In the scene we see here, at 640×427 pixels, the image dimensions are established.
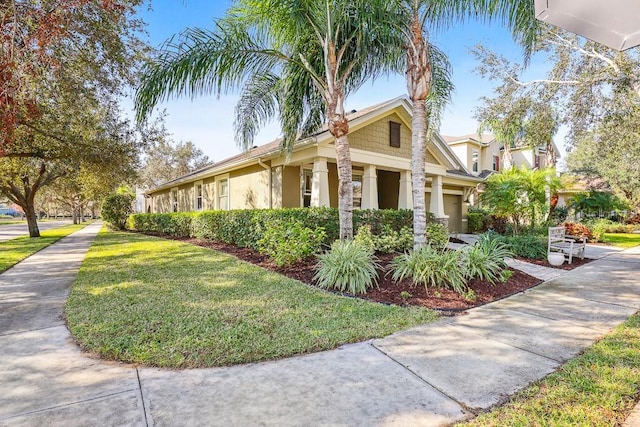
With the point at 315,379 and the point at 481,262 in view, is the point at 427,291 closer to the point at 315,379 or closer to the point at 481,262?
the point at 481,262

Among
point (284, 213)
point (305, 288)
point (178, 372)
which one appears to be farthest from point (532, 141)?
point (178, 372)

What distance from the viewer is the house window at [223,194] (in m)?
15.8

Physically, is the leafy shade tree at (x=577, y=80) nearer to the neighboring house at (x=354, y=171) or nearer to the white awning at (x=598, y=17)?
the neighboring house at (x=354, y=171)

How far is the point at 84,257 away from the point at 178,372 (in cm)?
968

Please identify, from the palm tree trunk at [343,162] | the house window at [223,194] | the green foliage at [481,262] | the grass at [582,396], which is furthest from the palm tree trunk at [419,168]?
the house window at [223,194]

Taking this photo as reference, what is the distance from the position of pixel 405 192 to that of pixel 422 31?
7.24m

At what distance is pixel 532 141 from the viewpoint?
551 inches

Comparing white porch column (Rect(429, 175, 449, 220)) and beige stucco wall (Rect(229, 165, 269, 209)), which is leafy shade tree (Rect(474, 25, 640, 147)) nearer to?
white porch column (Rect(429, 175, 449, 220))

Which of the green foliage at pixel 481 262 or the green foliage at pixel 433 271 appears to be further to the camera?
the green foliage at pixel 481 262

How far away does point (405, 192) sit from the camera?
542 inches

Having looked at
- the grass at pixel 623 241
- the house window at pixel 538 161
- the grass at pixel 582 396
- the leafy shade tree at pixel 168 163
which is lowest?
the grass at pixel 623 241

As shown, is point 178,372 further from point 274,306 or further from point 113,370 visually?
point 274,306

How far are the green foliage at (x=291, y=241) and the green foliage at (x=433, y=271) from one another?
7.97 feet

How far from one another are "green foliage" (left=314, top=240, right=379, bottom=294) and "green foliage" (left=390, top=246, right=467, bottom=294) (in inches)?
22.8
